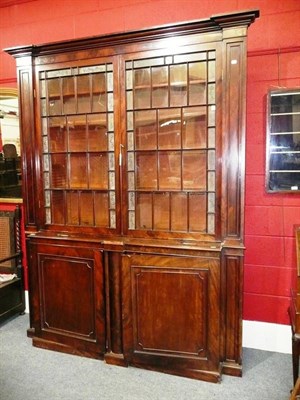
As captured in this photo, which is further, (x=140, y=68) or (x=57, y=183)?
(x=57, y=183)

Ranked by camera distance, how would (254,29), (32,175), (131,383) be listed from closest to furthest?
1. (131,383)
2. (254,29)
3. (32,175)

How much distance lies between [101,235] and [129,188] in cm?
43

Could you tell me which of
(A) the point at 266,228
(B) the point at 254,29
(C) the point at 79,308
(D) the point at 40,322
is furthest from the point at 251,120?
(D) the point at 40,322

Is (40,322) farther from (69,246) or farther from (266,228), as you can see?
(266,228)

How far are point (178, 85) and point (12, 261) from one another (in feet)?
7.83

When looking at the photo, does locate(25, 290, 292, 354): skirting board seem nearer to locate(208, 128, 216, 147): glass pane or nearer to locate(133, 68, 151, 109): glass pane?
locate(208, 128, 216, 147): glass pane

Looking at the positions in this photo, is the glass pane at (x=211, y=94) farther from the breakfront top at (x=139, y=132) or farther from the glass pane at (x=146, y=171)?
the glass pane at (x=146, y=171)

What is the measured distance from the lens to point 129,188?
2482 millimetres

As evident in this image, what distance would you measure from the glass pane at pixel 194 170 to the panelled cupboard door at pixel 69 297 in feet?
2.80

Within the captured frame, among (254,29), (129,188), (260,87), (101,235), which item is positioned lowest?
(101,235)

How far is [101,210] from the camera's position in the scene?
2.62 meters

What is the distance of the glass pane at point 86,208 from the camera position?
264cm

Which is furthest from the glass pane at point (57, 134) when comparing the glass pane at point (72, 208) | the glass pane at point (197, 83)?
the glass pane at point (197, 83)

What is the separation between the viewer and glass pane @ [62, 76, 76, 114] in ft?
8.49
